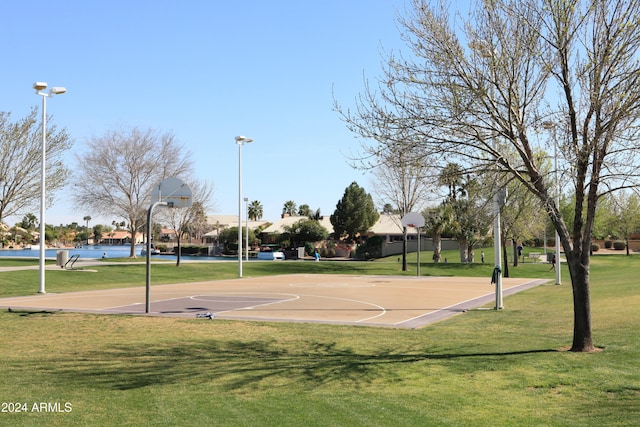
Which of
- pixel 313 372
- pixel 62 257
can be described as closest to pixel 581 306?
pixel 313 372

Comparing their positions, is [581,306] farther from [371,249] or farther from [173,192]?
[371,249]

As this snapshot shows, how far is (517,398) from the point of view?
24.4 ft

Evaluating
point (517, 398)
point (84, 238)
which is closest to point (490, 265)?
point (517, 398)

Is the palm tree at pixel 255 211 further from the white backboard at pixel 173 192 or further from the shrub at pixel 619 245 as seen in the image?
the white backboard at pixel 173 192

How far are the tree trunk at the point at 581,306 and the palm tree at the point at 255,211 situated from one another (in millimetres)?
120488

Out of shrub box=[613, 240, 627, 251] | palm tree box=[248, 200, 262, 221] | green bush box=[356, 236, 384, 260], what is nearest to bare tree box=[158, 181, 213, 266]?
green bush box=[356, 236, 384, 260]

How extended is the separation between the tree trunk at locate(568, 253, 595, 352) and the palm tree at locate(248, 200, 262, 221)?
12049 cm

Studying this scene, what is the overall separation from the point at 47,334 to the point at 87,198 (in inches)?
1457

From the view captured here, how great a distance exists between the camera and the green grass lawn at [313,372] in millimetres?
6668

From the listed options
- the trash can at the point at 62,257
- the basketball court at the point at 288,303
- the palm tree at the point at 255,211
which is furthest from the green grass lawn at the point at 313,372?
the palm tree at the point at 255,211

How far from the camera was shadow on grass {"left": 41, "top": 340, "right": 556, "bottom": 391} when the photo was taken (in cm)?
828

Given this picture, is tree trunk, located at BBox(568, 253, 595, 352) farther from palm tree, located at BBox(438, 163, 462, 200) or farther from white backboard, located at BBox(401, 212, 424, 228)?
white backboard, located at BBox(401, 212, 424, 228)

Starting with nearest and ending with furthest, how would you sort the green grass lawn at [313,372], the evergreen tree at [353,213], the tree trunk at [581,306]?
the green grass lawn at [313,372], the tree trunk at [581,306], the evergreen tree at [353,213]

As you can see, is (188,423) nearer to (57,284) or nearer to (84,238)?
(57,284)
